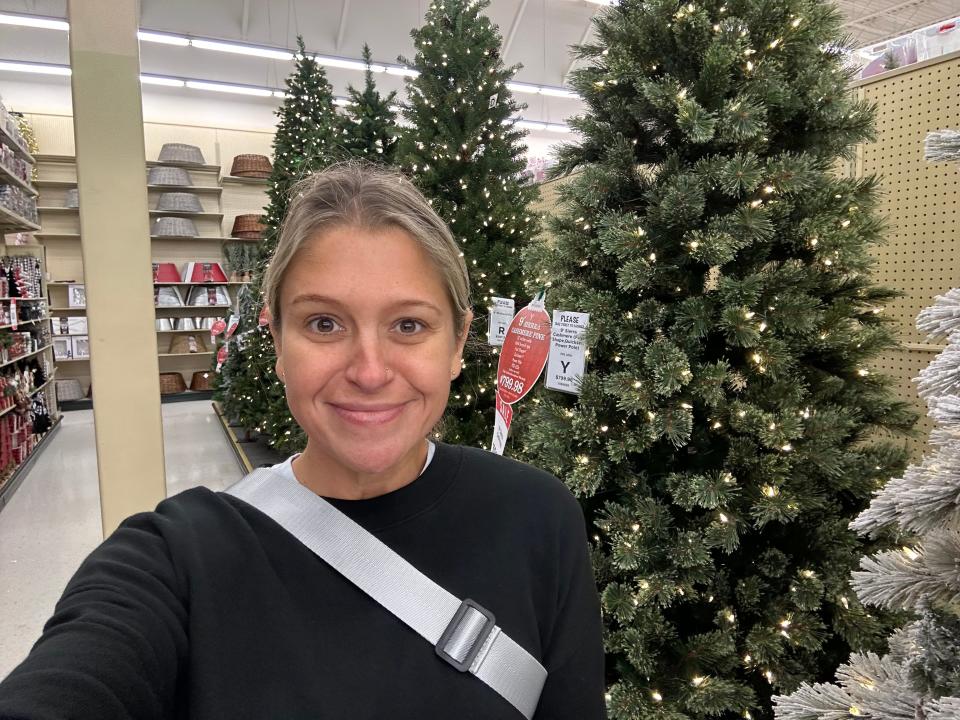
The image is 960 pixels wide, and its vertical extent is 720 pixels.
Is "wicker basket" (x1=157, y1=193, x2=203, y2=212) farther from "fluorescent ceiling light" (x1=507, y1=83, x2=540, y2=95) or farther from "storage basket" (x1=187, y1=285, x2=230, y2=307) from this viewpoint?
"fluorescent ceiling light" (x1=507, y1=83, x2=540, y2=95)

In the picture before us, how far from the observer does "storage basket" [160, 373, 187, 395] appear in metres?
9.69

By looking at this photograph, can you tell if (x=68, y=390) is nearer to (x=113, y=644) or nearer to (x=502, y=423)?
(x=502, y=423)

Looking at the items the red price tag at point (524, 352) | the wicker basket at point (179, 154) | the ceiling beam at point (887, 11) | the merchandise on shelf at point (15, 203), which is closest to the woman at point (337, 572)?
the red price tag at point (524, 352)

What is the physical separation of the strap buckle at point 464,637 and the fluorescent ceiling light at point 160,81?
1091cm

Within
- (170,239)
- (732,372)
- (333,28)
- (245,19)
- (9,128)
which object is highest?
(333,28)

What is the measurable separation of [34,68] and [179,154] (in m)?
2.12

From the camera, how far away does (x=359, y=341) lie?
83 centimetres

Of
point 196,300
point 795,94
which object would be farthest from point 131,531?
point 196,300

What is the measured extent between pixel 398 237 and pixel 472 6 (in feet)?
10.3

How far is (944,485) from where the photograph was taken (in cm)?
76

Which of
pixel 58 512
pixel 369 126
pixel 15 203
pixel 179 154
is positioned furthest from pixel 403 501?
pixel 179 154

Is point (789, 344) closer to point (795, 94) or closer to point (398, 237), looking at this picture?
point (795, 94)

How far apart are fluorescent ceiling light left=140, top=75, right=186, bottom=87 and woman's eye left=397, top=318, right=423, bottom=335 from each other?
35.0ft

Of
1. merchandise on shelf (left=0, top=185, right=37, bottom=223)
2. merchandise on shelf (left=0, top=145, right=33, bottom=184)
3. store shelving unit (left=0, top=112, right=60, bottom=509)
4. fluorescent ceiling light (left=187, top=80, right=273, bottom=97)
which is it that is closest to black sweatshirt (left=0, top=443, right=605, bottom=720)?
store shelving unit (left=0, top=112, right=60, bottom=509)
